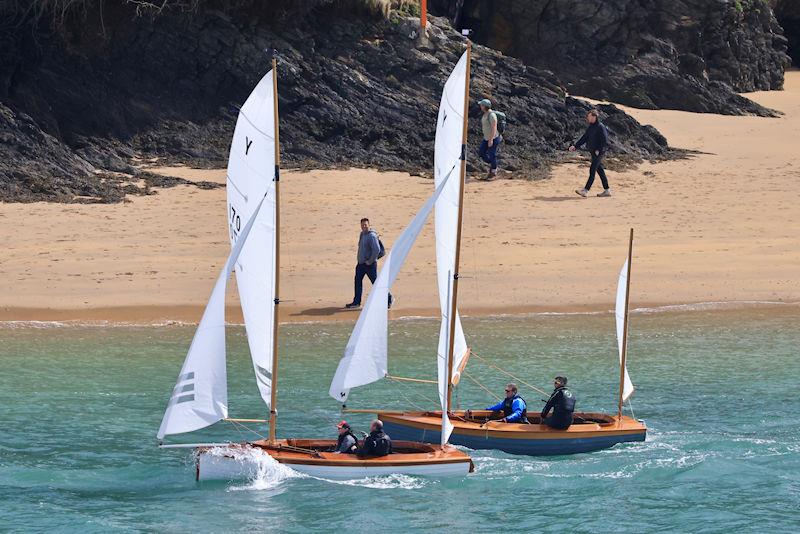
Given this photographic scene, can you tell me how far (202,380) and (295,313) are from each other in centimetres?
817

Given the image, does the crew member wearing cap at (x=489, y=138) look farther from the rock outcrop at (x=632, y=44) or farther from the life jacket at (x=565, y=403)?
the life jacket at (x=565, y=403)

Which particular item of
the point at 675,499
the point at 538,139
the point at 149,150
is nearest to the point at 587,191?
the point at 538,139

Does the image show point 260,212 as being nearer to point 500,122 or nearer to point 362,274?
point 362,274

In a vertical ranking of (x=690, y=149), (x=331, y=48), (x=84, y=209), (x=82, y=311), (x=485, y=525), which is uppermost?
(x=331, y=48)

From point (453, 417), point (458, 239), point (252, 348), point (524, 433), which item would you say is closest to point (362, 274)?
point (453, 417)

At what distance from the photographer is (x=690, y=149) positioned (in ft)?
107

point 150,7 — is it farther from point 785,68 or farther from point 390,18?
point 785,68

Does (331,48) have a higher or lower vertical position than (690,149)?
higher

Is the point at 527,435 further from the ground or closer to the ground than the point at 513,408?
closer to the ground

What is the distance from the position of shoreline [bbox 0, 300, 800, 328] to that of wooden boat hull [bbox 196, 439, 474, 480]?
24.8 feet

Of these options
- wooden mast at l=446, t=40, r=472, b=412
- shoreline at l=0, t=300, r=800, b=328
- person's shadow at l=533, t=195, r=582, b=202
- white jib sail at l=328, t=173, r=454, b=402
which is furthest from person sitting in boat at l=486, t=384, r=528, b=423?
person's shadow at l=533, t=195, r=582, b=202

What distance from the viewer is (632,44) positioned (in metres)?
36.8

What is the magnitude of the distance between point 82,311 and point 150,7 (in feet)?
33.5

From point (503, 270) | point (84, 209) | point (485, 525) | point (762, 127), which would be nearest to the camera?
point (485, 525)
